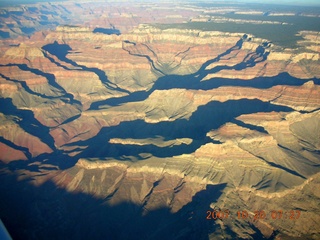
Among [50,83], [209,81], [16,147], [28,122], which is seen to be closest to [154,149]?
[16,147]

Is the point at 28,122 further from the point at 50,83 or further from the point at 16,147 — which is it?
the point at 50,83

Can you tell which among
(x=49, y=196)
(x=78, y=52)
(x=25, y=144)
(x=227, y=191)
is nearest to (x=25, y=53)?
(x=78, y=52)

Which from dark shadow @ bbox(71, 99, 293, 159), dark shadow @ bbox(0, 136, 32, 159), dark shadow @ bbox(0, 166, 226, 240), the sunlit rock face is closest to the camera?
dark shadow @ bbox(0, 166, 226, 240)

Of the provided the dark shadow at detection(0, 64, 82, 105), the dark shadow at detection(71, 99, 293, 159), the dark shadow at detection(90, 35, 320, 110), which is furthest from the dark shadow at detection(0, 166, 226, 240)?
the dark shadow at detection(0, 64, 82, 105)

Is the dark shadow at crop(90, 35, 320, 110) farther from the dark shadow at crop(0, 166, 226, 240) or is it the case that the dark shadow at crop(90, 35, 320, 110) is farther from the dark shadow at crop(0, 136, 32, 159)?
the dark shadow at crop(0, 166, 226, 240)

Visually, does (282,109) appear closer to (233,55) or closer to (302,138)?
(302,138)
